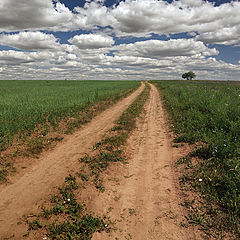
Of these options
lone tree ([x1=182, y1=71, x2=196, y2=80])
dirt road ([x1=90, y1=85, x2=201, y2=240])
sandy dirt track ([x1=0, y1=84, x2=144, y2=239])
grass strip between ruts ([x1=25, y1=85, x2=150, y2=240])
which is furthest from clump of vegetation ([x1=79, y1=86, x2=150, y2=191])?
lone tree ([x1=182, y1=71, x2=196, y2=80])

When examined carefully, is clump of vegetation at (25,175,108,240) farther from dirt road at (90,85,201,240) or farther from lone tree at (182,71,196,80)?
lone tree at (182,71,196,80)


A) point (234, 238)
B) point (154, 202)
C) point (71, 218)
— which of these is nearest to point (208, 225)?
point (234, 238)

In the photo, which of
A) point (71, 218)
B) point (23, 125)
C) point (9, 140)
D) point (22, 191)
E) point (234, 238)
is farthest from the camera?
point (23, 125)

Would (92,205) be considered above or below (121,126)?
below

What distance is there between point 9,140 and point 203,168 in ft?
23.2

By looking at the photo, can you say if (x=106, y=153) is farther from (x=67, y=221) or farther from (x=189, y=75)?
Answer: (x=189, y=75)

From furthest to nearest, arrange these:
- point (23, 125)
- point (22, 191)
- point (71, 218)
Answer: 1. point (23, 125)
2. point (22, 191)
3. point (71, 218)

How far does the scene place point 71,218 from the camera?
334 centimetres

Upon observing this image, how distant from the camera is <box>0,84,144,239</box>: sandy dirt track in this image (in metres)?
3.53

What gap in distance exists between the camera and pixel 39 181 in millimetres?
4629

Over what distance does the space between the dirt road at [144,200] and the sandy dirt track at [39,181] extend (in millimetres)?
1352

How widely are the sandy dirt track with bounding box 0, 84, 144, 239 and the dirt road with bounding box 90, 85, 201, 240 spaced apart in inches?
53.2

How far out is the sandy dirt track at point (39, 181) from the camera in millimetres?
3525

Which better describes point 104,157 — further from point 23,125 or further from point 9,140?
point 23,125
